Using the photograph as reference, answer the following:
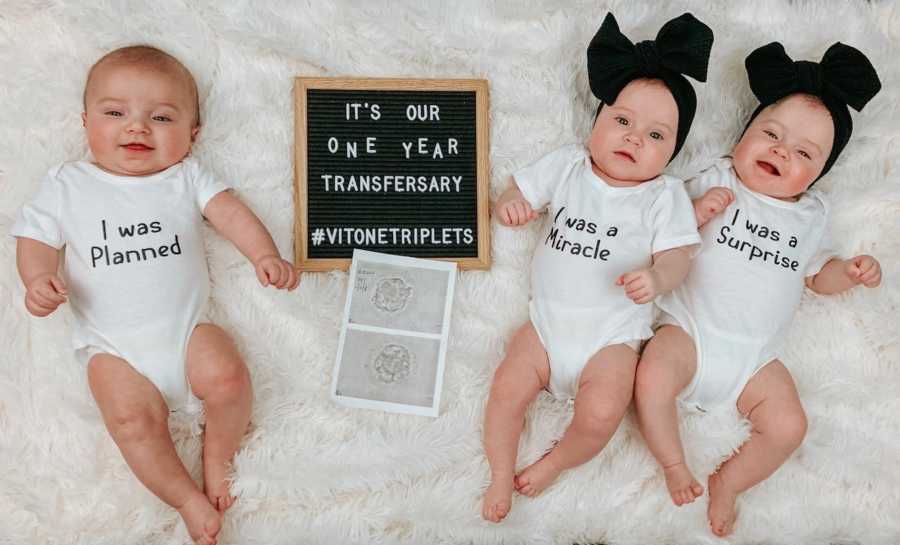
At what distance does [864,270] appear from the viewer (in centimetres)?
162

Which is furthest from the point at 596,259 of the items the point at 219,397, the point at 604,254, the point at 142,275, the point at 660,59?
the point at 142,275

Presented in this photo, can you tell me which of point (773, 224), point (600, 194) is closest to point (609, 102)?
point (600, 194)

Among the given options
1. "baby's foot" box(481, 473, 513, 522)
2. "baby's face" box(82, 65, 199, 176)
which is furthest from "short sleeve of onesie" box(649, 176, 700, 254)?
"baby's face" box(82, 65, 199, 176)

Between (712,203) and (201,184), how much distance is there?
3.48 ft

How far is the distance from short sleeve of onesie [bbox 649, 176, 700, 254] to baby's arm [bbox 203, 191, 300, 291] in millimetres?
749

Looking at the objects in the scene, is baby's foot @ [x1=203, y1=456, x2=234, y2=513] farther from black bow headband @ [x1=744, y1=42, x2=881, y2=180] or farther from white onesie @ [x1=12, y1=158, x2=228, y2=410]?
black bow headband @ [x1=744, y1=42, x2=881, y2=180]

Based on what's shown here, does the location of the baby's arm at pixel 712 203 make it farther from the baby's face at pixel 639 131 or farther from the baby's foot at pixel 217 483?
the baby's foot at pixel 217 483

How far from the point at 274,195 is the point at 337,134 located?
0.19 meters

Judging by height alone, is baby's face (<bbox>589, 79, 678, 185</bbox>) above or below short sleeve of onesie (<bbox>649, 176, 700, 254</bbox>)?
above

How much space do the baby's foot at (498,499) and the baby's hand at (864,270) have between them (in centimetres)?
83

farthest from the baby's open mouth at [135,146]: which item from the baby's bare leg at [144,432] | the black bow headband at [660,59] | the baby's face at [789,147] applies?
the baby's face at [789,147]

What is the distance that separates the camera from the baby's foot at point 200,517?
153 centimetres

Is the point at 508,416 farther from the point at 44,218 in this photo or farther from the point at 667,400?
the point at 44,218

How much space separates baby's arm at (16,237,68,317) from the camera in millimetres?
1435
